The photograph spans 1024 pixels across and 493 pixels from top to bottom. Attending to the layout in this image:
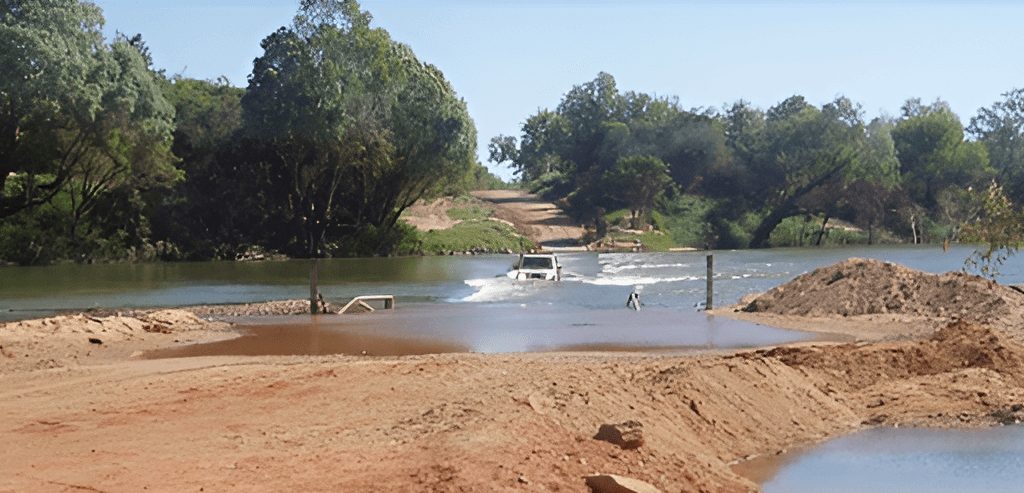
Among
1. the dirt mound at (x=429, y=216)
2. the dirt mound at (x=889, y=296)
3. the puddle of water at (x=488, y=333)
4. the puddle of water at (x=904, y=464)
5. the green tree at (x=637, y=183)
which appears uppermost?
the green tree at (x=637, y=183)

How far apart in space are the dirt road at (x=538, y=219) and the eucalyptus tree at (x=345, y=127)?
70.9 feet

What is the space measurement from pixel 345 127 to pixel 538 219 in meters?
38.1

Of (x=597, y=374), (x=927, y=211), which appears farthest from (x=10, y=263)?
(x=927, y=211)

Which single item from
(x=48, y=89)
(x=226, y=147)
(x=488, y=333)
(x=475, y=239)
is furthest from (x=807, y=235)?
(x=488, y=333)

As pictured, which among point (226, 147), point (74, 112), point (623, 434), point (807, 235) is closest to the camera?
point (623, 434)

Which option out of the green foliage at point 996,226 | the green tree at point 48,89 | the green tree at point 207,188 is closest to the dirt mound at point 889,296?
the green foliage at point 996,226

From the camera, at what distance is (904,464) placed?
561 inches

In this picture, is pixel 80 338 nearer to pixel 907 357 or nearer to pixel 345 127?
pixel 907 357

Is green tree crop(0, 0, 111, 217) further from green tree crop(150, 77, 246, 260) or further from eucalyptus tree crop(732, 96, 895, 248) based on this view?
eucalyptus tree crop(732, 96, 895, 248)

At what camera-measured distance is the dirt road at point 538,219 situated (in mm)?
96812

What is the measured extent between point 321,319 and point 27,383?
550 inches

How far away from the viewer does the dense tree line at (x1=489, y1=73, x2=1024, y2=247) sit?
9812 cm

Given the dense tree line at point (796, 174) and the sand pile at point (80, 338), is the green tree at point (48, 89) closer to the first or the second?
the sand pile at point (80, 338)

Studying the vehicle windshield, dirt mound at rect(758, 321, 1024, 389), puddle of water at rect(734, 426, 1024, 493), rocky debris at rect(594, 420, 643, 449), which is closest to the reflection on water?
the vehicle windshield
